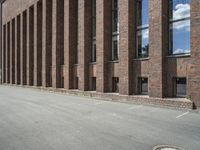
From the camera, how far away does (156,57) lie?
46.6 feet

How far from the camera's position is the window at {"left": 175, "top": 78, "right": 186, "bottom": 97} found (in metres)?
13.6

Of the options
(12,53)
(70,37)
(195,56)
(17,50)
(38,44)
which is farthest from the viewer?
(12,53)

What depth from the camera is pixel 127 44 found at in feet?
52.8

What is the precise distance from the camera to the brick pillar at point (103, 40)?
1816 cm

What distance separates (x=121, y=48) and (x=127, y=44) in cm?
61

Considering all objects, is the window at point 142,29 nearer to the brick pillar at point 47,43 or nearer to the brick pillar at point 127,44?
the brick pillar at point 127,44

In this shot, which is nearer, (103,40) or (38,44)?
(103,40)

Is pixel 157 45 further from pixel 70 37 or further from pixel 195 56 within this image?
pixel 70 37

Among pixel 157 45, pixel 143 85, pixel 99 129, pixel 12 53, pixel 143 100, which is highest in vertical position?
pixel 12 53

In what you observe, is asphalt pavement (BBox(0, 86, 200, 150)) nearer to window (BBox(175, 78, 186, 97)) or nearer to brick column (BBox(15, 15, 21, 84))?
window (BBox(175, 78, 186, 97))

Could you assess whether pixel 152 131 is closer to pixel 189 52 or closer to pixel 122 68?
pixel 189 52

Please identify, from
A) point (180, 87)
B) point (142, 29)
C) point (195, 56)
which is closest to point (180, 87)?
point (180, 87)

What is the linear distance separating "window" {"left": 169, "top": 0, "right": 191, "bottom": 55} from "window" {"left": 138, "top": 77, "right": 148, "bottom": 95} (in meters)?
2.50

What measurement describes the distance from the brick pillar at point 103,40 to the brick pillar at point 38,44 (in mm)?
12645
